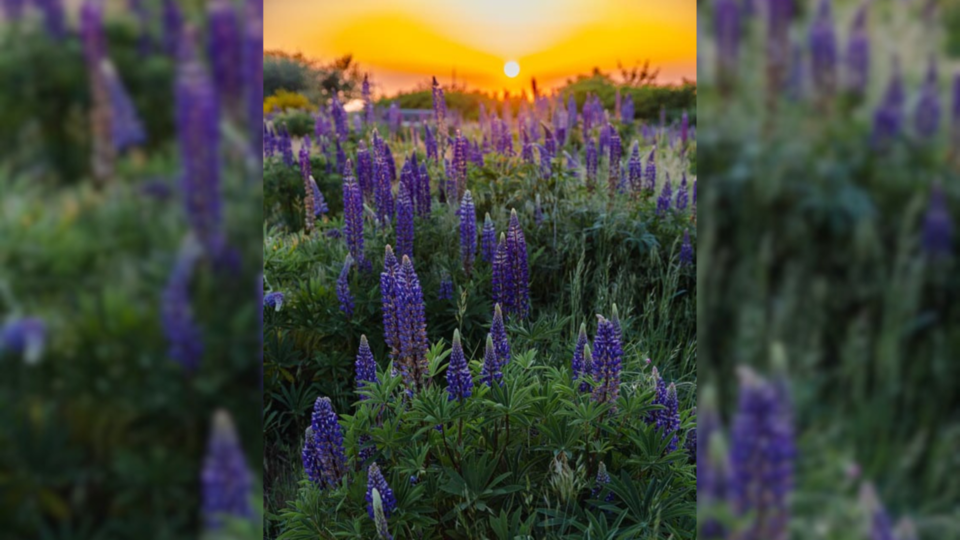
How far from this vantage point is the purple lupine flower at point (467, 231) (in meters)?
3.29

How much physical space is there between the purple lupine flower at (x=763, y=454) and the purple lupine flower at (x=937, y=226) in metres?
0.21

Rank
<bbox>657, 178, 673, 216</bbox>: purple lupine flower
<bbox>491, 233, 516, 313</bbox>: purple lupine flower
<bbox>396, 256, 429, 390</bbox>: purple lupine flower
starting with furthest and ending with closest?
<bbox>657, 178, 673, 216</bbox>: purple lupine flower → <bbox>491, 233, 516, 313</bbox>: purple lupine flower → <bbox>396, 256, 429, 390</bbox>: purple lupine flower

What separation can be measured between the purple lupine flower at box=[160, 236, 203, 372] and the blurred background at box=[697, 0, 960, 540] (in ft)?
1.68

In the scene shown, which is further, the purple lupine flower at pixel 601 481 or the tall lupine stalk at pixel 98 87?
the purple lupine flower at pixel 601 481

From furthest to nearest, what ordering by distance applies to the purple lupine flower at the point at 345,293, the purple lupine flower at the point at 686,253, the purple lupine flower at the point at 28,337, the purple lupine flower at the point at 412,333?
the purple lupine flower at the point at 686,253 < the purple lupine flower at the point at 345,293 < the purple lupine flower at the point at 412,333 < the purple lupine flower at the point at 28,337

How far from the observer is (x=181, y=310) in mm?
677

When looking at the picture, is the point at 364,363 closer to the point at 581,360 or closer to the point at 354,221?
the point at 581,360

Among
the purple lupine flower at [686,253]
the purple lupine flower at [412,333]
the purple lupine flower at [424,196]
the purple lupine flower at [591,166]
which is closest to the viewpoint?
the purple lupine flower at [412,333]

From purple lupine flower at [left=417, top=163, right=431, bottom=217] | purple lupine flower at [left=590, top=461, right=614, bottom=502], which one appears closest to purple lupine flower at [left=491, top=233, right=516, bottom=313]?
purple lupine flower at [left=590, top=461, right=614, bottom=502]

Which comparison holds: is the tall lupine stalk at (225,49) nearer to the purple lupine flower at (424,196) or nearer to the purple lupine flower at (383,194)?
the purple lupine flower at (383,194)

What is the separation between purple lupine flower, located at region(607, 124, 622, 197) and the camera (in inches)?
178

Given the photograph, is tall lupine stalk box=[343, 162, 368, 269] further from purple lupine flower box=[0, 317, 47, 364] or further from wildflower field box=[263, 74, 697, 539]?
purple lupine flower box=[0, 317, 47, 364]

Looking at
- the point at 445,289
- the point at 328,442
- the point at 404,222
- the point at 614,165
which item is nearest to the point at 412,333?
the point at 328,442

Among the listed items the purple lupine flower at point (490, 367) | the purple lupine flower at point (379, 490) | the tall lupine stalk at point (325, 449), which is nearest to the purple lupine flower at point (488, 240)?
the purple lupine flower at point (490, 367)
